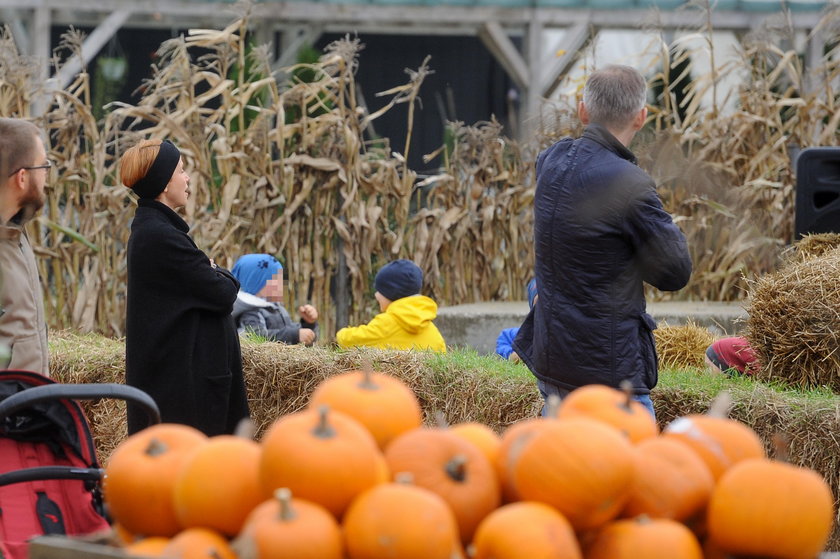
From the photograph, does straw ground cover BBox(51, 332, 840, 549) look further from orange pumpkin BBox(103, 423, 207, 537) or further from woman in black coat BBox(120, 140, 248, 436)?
orange pumpkin BBox(103, 423, 207, 537)

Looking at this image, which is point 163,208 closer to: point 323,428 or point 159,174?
point 159,174

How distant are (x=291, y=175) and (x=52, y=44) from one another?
8.25 m

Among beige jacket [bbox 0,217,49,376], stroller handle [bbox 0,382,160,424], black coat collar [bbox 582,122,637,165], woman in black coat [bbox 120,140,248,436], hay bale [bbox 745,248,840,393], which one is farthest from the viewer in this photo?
hay bale [bbox 745,248,840,393]

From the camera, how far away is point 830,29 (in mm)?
7887

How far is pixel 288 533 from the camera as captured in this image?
1414mm

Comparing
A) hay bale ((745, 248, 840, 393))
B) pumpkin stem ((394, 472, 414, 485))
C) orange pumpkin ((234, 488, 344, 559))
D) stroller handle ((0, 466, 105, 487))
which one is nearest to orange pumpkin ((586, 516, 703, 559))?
pumpkin stem ((394, 472, 414, 485))

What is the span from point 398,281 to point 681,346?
1.48 metres

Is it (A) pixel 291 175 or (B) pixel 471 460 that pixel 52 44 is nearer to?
(A) pixel 291 175

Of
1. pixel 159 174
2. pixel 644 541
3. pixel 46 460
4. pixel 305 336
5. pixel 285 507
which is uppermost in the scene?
pixel 159 174

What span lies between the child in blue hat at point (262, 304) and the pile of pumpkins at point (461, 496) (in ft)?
12.7

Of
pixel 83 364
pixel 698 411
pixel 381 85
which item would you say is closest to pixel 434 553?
pixel 698 411

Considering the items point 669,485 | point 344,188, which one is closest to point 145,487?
point 669,485

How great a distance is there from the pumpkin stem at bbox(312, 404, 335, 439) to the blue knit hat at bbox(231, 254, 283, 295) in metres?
4.03

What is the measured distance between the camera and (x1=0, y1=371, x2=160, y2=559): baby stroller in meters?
2.40
